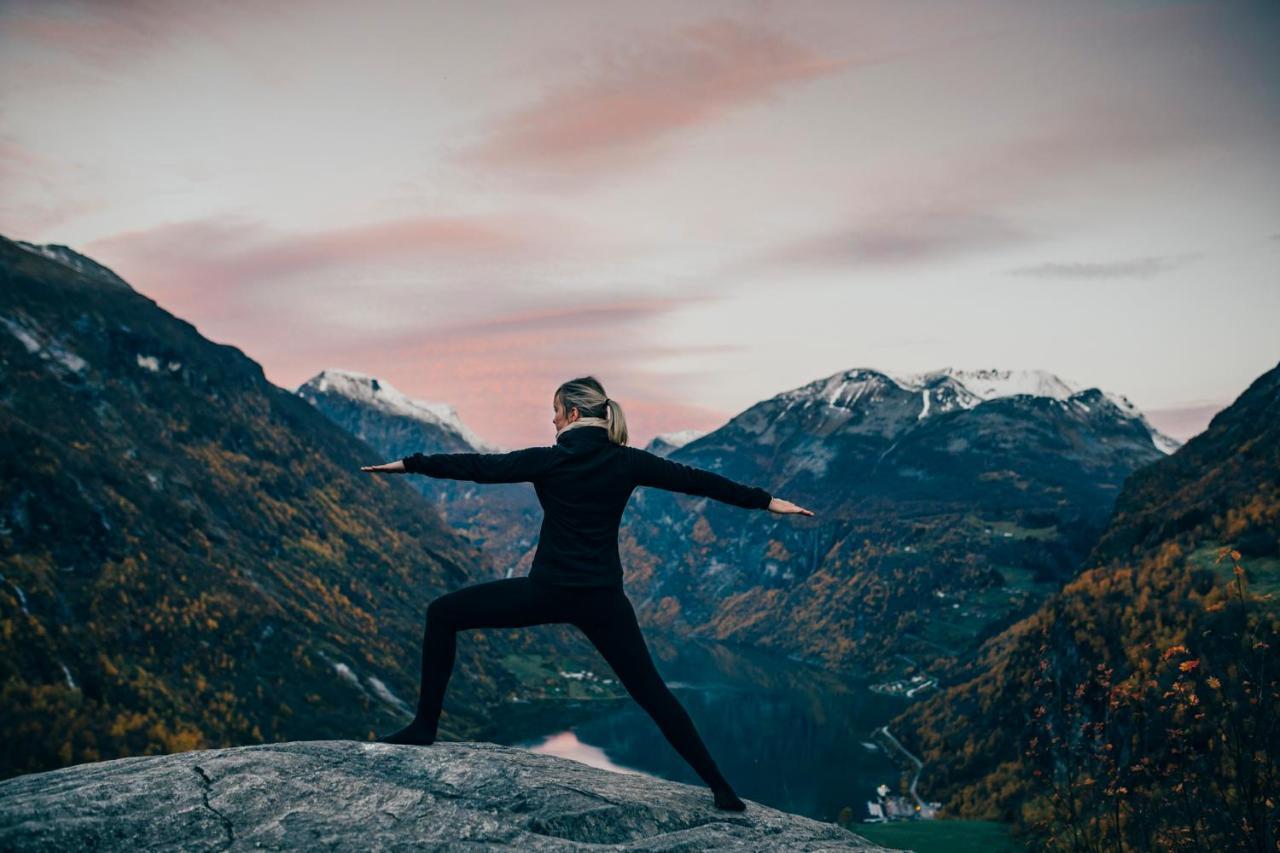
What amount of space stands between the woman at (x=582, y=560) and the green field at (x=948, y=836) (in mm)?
113911

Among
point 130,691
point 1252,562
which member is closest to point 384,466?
point 1252,562

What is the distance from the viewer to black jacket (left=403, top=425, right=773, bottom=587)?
8.12 m

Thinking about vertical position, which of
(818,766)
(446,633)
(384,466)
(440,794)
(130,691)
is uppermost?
(384,466)

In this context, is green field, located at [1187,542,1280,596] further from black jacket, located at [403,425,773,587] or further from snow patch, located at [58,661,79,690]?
snow patch, located at [58,661,79,690]

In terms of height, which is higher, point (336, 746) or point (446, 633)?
point (446, 633)


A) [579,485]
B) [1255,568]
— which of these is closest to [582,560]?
[579,485]

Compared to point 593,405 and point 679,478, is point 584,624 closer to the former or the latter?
point 679,478

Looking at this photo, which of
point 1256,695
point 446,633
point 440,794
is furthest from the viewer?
point 1256,695

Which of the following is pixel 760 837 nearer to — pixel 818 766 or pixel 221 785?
pixel 221 785

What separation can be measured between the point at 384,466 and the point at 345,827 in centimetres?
328

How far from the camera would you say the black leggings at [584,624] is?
807 cm

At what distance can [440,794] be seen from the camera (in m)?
7.62

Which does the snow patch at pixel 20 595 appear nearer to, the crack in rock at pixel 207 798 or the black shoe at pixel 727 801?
the crack in rock at pixel 207 798

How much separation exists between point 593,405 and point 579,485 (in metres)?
0.84
